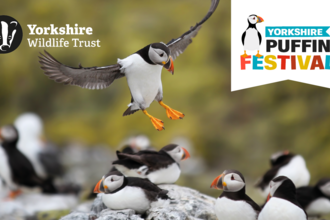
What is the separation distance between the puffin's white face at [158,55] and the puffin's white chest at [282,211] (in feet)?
4.39

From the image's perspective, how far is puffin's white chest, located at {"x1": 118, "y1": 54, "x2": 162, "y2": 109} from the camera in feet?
8.46

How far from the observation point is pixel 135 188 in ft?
10.8

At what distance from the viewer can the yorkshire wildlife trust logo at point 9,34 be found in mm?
3604

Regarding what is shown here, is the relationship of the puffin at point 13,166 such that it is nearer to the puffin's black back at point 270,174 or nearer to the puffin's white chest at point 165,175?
the puffin's white chest at point 165,175

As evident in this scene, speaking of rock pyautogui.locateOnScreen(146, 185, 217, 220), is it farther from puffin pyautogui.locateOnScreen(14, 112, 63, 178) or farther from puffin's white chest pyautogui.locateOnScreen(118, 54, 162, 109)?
puffin pyautogui.locateOnScreen(14, 112, 63, 178)

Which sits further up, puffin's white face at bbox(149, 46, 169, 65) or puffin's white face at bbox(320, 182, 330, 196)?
puffin's white face at bbox(149, 46, 169, 65)

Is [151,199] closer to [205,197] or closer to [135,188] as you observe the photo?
[135,188]

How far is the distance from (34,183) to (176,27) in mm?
8081

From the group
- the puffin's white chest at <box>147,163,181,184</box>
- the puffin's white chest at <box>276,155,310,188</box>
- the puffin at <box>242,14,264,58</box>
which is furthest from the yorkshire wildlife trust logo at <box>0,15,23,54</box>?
the puffin's white chest at <box>276,155,310,188</box>

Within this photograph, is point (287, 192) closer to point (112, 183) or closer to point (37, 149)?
point (112, 183)

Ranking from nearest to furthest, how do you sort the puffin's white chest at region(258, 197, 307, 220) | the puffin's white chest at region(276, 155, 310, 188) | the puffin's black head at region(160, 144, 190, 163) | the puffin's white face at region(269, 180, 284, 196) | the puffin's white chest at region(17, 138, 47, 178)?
the puffin's white chest at region(258, 197, 307, 220) → the puffin's white face at region(269, 180, 284, 196) → the puffin's black head at region(160, 144, 190, 163) → the puffin's white chest at region(276, 155, 310, 188) → the puffin's white chest at region(17, 138, 47, 178)

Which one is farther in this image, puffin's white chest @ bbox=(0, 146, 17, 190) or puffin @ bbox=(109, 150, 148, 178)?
puffin's white chest @ bbox=(0, 146, 17, 190)

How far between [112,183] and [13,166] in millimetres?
2851

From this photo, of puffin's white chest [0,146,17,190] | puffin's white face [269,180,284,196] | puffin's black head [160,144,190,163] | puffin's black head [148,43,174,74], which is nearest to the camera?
puffin's black head [148,43,174,74]
